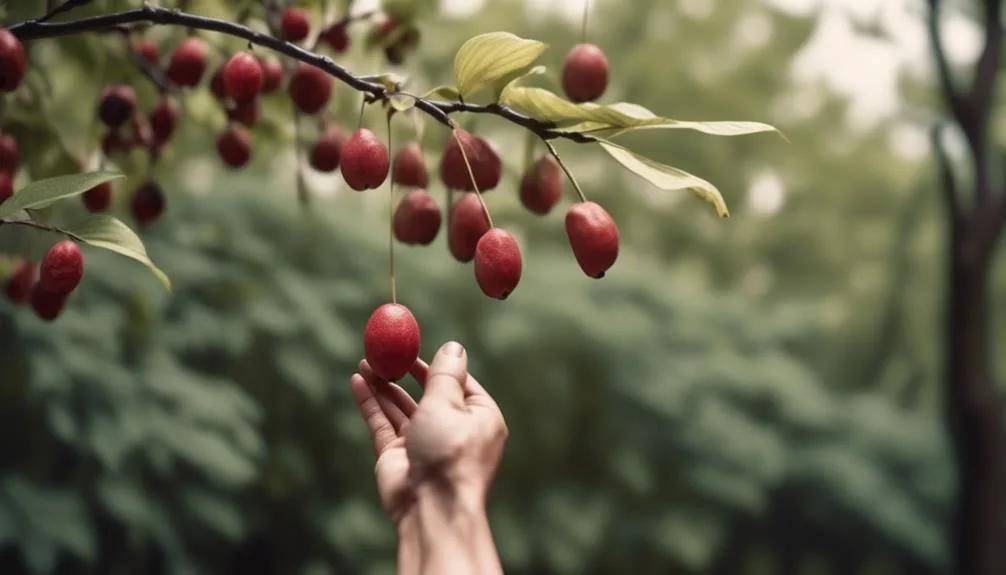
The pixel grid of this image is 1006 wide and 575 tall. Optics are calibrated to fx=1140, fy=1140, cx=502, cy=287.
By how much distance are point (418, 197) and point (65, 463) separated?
8.55 feet

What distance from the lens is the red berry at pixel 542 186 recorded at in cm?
108

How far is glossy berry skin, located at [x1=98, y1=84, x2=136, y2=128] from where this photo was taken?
4.09 ft

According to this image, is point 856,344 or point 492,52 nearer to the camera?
point 492,52

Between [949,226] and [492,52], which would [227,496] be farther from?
[492,52]

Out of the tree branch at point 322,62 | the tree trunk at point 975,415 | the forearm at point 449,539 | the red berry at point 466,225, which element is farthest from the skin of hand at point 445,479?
the tree trunk at point 975,415

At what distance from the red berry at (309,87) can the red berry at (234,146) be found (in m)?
0.13

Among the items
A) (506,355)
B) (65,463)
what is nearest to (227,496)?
(65,463)

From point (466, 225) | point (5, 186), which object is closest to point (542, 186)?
point (466, 225)

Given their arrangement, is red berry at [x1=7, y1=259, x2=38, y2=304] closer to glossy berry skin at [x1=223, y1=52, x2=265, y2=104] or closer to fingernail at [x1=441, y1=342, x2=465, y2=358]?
glossy berry skin at [x1=223, y1=52, x2=265, y2=104]

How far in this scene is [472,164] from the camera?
98 centimetres

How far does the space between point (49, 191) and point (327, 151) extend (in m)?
0.45

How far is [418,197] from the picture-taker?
1039 mm

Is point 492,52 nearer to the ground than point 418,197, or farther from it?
farther from it

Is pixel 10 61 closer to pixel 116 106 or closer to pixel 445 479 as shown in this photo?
pixel 116 106
